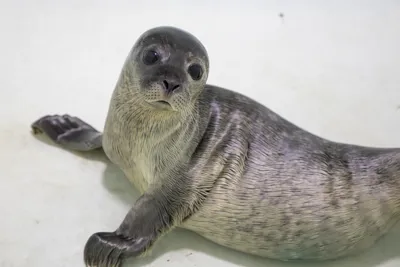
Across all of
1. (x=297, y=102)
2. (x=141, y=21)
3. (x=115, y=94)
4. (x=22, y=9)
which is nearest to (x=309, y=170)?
(x=115, y=94)

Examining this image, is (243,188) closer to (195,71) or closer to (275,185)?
(275,185)

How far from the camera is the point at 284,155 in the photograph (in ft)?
6.57

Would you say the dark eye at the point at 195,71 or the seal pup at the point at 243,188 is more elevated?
the dark eye at the point at 195,71

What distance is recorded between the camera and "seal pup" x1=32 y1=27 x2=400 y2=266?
6.41 feet

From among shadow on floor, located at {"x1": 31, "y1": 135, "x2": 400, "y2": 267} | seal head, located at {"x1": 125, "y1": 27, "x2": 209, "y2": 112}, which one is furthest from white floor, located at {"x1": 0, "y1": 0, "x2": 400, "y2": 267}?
seal head, located at {"x1": 125, "y1": 27, "x2": 209, "y2": 112}

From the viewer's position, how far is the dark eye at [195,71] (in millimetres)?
1832

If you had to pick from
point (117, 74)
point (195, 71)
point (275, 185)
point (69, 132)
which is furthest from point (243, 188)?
point (117, 74)

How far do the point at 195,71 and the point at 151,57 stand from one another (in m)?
0.12

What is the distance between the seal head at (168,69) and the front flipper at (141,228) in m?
0.27

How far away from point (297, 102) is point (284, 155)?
0.77 meters

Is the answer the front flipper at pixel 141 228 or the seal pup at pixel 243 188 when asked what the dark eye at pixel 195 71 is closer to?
the seal pup at pixel 243 188

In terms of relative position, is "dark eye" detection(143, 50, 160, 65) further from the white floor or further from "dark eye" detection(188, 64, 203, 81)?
the white floor

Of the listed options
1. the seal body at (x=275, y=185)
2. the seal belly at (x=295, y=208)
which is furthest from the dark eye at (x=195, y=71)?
the seal belly at (x=295, y=208)

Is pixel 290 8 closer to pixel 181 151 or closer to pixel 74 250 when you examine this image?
pixel 181 151
